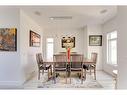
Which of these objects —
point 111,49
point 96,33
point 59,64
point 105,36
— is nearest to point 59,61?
point 59,64

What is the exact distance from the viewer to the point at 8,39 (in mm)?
4988

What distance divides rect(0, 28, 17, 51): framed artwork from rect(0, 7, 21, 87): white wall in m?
0.10

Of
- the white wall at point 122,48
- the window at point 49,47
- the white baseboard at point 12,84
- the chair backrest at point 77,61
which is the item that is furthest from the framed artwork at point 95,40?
the white wall at point 122,48

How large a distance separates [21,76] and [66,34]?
5.40m

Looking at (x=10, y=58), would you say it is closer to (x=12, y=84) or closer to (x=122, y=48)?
(x=12, y=84)

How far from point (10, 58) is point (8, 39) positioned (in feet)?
1.91

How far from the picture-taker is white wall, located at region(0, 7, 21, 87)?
4.98m

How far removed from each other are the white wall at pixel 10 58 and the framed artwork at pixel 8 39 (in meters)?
0.10

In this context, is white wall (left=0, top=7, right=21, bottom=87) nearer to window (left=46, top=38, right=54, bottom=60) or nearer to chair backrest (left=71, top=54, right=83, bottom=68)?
chair backrest (left=71, top=54, right=83, bottom=68)

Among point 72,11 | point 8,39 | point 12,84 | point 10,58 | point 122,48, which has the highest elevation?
point 72,11

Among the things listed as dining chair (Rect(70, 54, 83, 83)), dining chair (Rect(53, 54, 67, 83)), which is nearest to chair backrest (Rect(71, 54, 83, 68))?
dining chair (Rect(70, 54, 83, 83))

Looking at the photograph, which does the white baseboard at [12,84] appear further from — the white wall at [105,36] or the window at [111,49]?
the window at [111,49]
